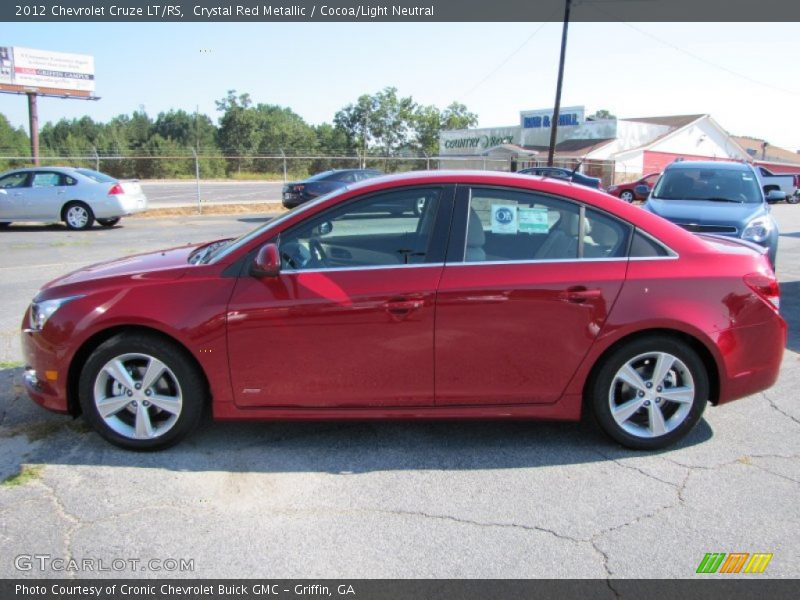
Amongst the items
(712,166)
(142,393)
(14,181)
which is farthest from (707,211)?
(14,181)

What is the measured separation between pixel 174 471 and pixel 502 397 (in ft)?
6.26

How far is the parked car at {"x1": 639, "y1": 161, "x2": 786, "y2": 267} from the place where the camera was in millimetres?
8227

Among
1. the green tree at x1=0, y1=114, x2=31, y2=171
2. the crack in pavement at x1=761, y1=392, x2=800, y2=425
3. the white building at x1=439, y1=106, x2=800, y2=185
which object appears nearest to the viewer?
the crack in pavement at x1=761, y1=392, x2=800, y2=425

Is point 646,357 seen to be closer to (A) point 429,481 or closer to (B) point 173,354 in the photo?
(A) point 429,481

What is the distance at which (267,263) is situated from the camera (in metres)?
3.60

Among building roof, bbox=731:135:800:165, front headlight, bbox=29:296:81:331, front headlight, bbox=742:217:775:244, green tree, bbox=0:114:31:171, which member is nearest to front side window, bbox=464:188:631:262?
front headlight, bbox=29:296:81:331

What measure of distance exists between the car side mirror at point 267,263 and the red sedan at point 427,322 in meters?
0.01

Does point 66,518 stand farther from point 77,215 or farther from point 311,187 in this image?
point 311,187

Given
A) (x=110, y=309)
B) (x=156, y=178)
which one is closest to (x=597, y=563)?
(x=110, y=309)

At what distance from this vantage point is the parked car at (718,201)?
8227 millimetres

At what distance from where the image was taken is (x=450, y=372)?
3711 mm

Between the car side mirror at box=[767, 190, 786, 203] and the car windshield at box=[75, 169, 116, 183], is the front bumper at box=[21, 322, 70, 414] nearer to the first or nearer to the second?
the car side mirror at box=[767, 190, 786, 203]

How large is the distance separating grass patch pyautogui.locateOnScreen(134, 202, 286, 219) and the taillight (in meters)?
18.7
